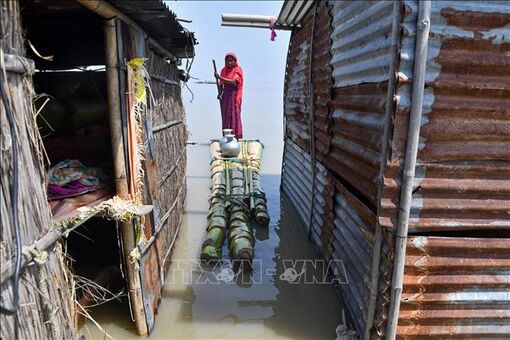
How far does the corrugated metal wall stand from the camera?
2.65m

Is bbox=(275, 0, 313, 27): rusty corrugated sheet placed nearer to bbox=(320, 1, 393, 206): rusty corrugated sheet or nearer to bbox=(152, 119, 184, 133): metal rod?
bbox=(320, 1, 393, 206): rusty corrugated sheet

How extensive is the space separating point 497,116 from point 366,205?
133 centimetres

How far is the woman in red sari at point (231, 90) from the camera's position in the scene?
8.80 meters

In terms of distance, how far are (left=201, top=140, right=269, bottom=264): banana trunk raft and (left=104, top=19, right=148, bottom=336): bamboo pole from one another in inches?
66.8

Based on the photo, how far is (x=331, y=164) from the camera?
4684 millimetres

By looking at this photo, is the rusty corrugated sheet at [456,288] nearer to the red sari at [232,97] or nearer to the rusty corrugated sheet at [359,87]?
the rusty corrugated sheet at [359,87]

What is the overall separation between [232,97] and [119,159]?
240 inches

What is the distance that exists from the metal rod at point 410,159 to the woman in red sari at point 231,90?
→ 260 inches

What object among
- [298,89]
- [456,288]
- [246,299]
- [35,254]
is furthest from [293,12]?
[35,254]

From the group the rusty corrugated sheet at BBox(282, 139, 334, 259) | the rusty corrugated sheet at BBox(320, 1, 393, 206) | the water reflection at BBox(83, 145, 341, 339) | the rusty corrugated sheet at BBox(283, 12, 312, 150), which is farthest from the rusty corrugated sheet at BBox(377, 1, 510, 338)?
the rusty corrugated sheet at BBox(283, 12, 312, 150)

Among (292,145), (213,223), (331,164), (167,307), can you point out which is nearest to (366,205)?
(331,164)

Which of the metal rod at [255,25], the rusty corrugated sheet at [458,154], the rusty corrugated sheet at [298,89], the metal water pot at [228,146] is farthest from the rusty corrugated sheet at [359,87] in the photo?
the metal water pot at [228,146]

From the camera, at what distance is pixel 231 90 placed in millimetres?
9055

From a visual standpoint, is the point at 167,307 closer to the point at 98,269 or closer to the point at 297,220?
the point at 98,269
